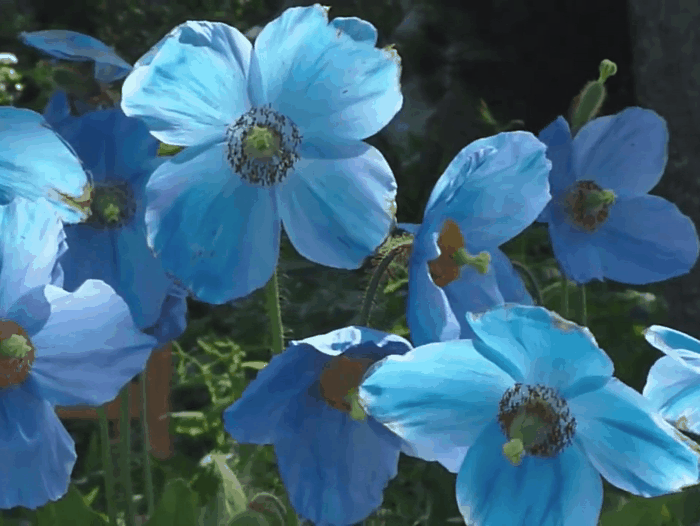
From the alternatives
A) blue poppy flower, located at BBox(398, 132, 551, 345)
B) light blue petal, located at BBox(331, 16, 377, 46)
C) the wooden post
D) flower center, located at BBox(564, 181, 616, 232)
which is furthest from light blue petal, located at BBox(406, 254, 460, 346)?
the wooden post

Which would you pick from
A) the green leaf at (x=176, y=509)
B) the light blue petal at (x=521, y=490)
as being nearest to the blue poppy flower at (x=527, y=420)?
the light blue petal at (x=521, y=490)

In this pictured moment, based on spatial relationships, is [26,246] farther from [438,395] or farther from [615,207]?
[615,207]

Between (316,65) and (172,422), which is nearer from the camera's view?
(316,65)

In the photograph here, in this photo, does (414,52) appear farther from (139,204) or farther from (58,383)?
(58,383)

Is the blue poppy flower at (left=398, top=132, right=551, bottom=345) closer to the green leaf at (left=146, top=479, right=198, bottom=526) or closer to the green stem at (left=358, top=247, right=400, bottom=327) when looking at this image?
the green stem at (left=358, top=247, right=400, bottom=327)

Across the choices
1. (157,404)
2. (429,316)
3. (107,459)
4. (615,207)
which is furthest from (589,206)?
(157,404)

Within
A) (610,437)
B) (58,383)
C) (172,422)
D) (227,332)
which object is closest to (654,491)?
(610,437)

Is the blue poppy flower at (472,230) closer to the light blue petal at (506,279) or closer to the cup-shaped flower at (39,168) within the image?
the light blue petal at (506,279)
